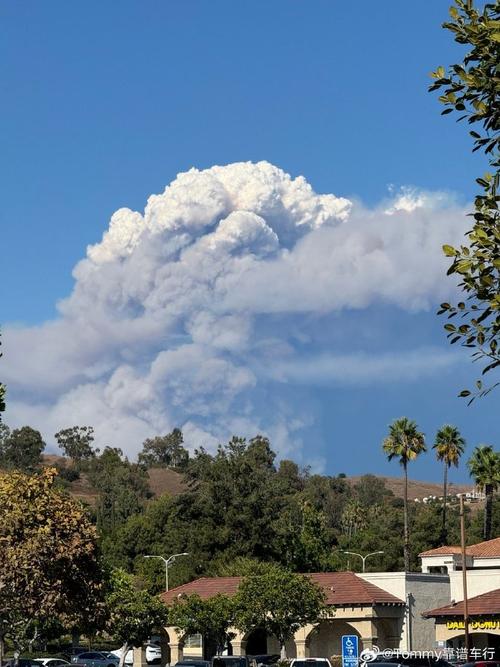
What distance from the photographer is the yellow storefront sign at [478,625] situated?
234 ft

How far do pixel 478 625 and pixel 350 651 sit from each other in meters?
38.8

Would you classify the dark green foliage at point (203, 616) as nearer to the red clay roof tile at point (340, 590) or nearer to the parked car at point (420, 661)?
the red clay roof tile at point (340, 590)

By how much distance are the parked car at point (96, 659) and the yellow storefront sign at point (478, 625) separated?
73.1ft

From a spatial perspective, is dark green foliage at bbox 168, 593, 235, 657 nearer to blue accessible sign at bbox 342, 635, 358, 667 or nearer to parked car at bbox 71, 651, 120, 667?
parked car at bbox 71, 651, 120, 667

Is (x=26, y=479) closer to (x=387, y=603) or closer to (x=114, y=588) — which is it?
(x=114, y=588)

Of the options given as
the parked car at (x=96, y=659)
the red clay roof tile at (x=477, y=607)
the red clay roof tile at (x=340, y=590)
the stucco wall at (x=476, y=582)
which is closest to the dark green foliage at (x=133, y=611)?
the parked car at (x=96, y=659)

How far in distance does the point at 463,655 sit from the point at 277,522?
41.5m

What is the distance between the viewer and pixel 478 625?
237 ft

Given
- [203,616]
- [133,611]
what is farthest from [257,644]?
[133,611]

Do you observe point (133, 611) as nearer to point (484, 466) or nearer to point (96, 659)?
point (96, 659)

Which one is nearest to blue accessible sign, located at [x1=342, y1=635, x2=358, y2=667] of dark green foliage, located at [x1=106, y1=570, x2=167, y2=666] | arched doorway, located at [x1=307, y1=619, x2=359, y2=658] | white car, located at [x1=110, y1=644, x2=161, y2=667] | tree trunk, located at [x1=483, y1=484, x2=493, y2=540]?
dark green foliage, located at [x1=106, y1=570, x2=167, y2=666]

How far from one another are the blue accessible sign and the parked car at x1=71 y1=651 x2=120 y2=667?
42.6 m

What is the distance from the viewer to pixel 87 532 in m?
43.7

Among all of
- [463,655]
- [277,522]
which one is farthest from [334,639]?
[277,522]
